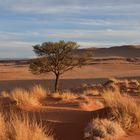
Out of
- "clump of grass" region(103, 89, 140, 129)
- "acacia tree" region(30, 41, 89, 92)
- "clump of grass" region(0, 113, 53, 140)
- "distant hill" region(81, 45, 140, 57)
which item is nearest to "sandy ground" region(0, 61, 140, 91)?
"acacia tree" region(30, 41, 89, 92)

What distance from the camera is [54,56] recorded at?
31.0 metres

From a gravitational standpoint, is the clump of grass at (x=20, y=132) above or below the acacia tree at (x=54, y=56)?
below

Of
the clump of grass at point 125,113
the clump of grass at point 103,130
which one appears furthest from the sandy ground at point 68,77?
the clump of grass at point 103,130

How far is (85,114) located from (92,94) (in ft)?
45.3

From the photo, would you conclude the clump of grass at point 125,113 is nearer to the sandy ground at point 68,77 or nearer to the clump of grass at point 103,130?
the clump of grass at point 103,130

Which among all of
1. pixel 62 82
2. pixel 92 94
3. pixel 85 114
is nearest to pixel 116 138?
pixel 85 114

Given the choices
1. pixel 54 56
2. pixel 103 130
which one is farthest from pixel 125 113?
pixel 54 56

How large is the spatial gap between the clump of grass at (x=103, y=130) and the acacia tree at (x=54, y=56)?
758 inches

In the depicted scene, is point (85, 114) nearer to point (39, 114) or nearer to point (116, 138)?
point (39, 114)

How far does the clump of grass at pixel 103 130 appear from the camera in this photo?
35.6 feet

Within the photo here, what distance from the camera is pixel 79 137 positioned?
11555mm

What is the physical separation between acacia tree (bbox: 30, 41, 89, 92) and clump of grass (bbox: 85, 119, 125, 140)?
63.1 feet

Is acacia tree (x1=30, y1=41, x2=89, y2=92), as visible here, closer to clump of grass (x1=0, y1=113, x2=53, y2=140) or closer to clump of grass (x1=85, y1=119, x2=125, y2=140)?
clump of grass (x1=85, y1=119, x2=125, y2=140)

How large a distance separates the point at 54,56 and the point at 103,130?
20.3 meters
